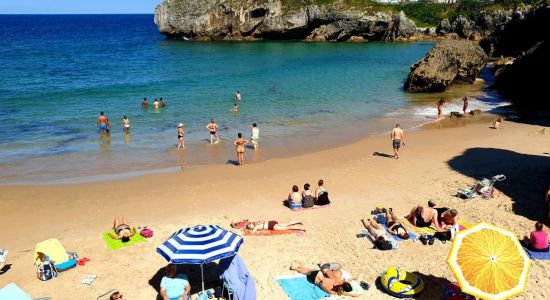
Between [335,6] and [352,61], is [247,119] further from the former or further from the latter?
[335,6]

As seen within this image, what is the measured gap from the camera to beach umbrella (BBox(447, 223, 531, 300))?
7.86m

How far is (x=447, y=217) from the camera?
38.2ft

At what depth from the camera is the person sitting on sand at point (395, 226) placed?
37.1 ft

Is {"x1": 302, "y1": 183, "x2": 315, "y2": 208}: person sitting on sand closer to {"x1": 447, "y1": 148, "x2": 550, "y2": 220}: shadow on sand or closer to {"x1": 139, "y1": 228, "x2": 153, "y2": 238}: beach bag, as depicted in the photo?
{"x1": 139, "y1": 228, "x2": 153, "y2": 238}: beach bag

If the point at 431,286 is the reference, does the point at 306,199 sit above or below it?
above

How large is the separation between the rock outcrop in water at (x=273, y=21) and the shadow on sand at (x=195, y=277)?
67.3 meters

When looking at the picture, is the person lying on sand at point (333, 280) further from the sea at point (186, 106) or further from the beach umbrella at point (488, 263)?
the sea at point (186, 106)

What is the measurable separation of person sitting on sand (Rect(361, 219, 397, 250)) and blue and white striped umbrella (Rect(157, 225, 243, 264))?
373 centimetres

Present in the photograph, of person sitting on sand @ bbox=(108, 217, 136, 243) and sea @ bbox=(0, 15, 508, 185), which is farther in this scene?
sea @ bbox=(0, 15, 508, 185)

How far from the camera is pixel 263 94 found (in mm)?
33750

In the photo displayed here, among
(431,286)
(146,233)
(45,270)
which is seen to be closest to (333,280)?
(431,286)

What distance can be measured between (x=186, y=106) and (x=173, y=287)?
21957 mm

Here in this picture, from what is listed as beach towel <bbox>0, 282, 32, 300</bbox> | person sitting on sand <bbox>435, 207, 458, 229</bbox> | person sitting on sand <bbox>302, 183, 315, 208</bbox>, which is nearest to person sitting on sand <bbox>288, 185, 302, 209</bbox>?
person sitting on sand <bbox>302, 183, 315, 208</bbox>

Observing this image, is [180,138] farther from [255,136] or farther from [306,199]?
[306,199]
